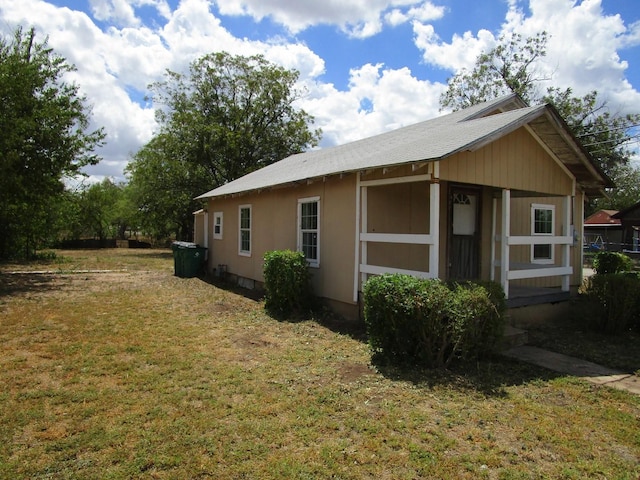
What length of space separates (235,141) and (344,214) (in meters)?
20.9

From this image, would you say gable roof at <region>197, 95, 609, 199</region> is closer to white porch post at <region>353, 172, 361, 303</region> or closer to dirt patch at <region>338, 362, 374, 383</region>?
white porch post at <region>353, 172, 361, 303</region>

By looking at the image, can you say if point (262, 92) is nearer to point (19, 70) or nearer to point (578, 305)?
point (19, 70)

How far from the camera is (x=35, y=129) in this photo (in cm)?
1320

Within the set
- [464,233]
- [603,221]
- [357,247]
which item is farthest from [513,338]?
[603,221]

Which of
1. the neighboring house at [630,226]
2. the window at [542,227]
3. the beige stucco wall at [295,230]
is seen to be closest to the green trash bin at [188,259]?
the beige stucco wall at [295,230]

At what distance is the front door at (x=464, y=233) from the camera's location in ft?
28.1

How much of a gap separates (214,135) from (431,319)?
2455 centimetres

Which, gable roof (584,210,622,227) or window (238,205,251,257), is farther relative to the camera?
gable roof (584,210,622,227)

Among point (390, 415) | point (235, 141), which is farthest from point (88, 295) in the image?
point (235, 141)

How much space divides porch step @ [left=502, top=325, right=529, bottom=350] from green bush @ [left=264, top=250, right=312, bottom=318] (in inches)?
149

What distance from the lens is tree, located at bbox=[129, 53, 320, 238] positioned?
89.8 feet

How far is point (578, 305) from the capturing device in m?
7.63

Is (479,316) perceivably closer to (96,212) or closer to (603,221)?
(96,212)

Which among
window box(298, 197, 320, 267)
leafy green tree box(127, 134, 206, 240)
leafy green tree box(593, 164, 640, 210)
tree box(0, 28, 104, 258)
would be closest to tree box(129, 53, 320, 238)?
leafy green tree box(127, 134, 206, 240)
